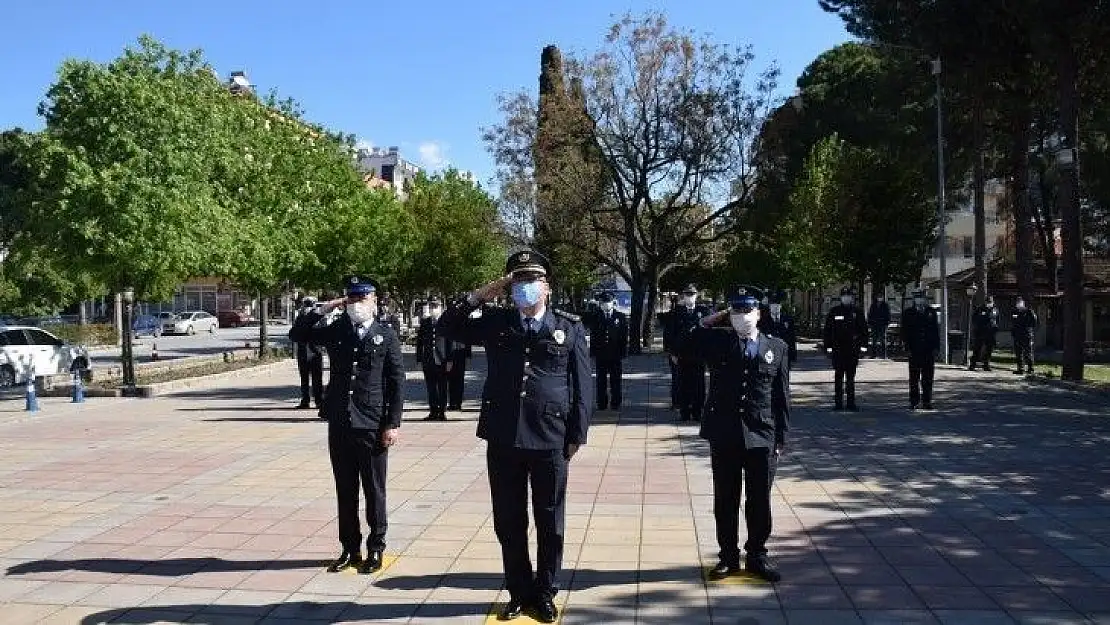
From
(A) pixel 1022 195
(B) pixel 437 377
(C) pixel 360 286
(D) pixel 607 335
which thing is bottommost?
(B) pixel 437 377

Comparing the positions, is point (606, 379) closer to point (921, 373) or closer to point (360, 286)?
point (921, 373)

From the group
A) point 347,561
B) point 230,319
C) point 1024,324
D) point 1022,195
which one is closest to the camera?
point 347,561

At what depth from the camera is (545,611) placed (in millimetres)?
5352

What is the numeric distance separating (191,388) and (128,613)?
1678 centimetres

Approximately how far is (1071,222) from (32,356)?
23.2 metres

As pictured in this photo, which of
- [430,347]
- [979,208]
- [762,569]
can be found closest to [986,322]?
[979,208]

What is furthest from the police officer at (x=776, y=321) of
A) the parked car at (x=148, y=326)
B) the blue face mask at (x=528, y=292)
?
the parked car at (x=148, y=326)

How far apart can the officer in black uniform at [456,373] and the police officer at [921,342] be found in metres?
6.84

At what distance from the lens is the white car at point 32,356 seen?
22.6 meters

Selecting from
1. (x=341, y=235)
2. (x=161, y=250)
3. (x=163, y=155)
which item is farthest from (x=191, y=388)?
(x=341, y=235)

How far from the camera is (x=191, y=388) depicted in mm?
21422

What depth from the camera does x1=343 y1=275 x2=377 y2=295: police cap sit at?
6547 millimetres

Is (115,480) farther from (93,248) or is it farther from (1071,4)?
(1071,4)

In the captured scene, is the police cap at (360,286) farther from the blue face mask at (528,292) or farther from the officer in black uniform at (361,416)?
the blue face mask at (528,292)
